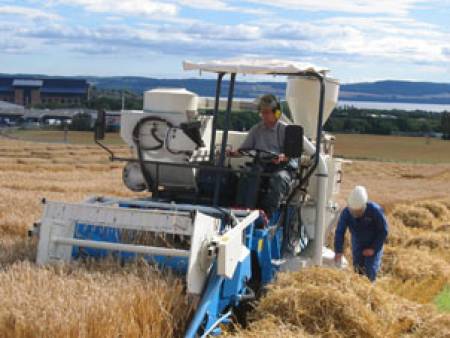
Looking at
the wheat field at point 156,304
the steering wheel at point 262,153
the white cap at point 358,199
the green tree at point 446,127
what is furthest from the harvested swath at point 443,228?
the green tree at point 446,127

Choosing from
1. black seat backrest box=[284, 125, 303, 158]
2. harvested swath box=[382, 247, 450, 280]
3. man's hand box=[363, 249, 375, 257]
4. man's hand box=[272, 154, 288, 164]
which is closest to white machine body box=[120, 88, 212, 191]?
man's hand box=[272, 154, 288, 164]

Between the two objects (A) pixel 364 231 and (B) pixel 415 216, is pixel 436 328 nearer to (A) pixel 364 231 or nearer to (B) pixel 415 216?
(A) pixel 364 231

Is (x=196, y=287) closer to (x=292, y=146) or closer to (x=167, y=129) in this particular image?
(x=292, y=146)

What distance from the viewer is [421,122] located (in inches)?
3460

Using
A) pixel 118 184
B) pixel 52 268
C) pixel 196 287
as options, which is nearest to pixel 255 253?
pixel 196 287

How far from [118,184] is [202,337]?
17682mm

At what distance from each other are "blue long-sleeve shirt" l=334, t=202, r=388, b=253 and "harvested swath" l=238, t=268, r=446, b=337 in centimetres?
239

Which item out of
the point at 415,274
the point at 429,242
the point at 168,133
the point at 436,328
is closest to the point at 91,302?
the point at 168,133

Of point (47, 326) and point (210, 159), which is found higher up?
point (210, 159)

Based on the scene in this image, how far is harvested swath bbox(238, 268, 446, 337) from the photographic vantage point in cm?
728

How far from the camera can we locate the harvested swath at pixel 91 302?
236 inches

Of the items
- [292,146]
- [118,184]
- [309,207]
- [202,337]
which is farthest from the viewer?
[118,184]

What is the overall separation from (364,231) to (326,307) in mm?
3306

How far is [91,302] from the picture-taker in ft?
20.6
